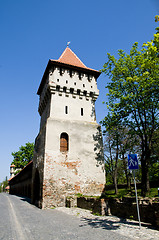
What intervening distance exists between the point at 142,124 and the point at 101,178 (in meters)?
5.46

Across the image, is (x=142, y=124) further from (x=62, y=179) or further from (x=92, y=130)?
(x=62, y=179)

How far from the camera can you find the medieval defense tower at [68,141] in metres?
11.9

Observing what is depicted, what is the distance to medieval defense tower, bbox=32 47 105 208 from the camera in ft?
39.2

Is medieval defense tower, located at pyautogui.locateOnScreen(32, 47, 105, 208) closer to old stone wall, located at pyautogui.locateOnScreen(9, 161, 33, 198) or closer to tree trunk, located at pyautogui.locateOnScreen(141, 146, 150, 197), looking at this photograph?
tree trunk, located at pyautogui.locateOnScreen(141, 146, 150, 197)

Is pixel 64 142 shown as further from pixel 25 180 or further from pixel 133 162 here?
pixel 25 180

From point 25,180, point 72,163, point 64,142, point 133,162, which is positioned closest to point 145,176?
point 72,163

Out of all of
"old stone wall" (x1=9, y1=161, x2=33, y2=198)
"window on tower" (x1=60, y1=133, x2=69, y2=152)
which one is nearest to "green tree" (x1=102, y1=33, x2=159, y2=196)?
"window on tower" (x1=60, y1=133, x2=69, y2=152)

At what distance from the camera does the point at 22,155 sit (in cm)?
4009

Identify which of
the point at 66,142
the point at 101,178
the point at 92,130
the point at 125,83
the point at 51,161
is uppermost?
the point at 125,83

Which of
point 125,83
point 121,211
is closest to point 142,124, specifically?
point 125,83

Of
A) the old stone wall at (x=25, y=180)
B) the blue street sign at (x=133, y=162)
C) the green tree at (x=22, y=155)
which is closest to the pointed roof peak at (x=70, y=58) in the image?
the old stone wall at (x=25, y=180)

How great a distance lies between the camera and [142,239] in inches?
187

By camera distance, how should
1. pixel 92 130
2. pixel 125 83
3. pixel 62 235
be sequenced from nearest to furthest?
pixel 62 235, pixel 125 83, pixel 92 130

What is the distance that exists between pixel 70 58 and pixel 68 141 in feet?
31.8
